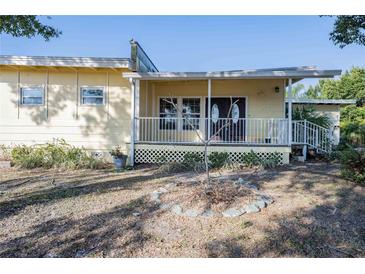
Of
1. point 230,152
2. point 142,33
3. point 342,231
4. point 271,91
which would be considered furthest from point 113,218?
point 142,33

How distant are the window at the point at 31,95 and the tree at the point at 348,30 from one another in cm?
1026

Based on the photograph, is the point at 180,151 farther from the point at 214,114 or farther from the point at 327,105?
the point at 327,105

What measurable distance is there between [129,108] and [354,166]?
7420 mm

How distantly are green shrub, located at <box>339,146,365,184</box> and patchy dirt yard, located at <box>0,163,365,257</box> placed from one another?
0.62 feet

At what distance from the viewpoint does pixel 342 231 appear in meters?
3.80

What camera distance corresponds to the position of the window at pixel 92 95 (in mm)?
10555

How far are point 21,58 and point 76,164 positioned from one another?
4.21m

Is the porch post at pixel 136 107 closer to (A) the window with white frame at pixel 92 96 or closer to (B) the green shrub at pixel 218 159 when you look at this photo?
(A) the window with white frame at pixel 92 96

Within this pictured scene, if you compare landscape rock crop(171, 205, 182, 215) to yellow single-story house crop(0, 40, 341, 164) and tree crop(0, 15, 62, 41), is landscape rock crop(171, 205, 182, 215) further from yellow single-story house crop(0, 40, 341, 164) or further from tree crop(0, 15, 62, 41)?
tree crop(0, 15, 62, 41)

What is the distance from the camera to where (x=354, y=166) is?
603 cm

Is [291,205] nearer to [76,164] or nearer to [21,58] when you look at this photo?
[76,164]

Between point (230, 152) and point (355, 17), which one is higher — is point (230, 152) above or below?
below

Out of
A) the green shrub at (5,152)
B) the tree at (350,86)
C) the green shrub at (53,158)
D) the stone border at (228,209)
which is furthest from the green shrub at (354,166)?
the tree at (350,86)

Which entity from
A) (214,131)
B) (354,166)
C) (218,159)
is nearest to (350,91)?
(214,131)
